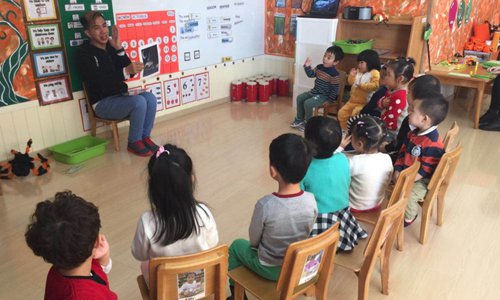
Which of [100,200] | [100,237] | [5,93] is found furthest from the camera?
[5,93]

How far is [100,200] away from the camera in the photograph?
3.03 meters

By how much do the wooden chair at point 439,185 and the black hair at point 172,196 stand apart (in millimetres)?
1445

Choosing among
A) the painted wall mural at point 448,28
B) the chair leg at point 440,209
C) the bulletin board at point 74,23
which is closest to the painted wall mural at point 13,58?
the bulletin board at point 74,23

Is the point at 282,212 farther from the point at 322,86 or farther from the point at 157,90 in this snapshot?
the point at 157,90

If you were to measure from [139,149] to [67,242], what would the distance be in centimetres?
286

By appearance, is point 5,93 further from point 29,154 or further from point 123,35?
point 123,35

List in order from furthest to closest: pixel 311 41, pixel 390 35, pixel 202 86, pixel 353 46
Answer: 1. pixel 202 86
2. pixel 311 41
3. pixel 390 35
4. pixel 353 46

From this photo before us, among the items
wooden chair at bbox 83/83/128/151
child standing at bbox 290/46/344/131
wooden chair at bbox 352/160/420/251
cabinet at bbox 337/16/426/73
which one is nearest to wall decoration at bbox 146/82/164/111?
wooden chair at bbox 83/83/128/151

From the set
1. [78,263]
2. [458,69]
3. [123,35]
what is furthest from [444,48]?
[78,263]

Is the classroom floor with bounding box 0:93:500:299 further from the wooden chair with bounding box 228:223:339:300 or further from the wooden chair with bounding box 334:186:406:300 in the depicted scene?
the wooden chair with bounding box 228:223:339:300

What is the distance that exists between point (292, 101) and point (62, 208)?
4.80 m

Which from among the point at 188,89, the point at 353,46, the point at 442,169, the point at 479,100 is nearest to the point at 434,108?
the point at 442,169

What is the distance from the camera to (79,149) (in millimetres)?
3920

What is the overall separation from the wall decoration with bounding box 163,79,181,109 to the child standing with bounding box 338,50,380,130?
2015 millimetres
